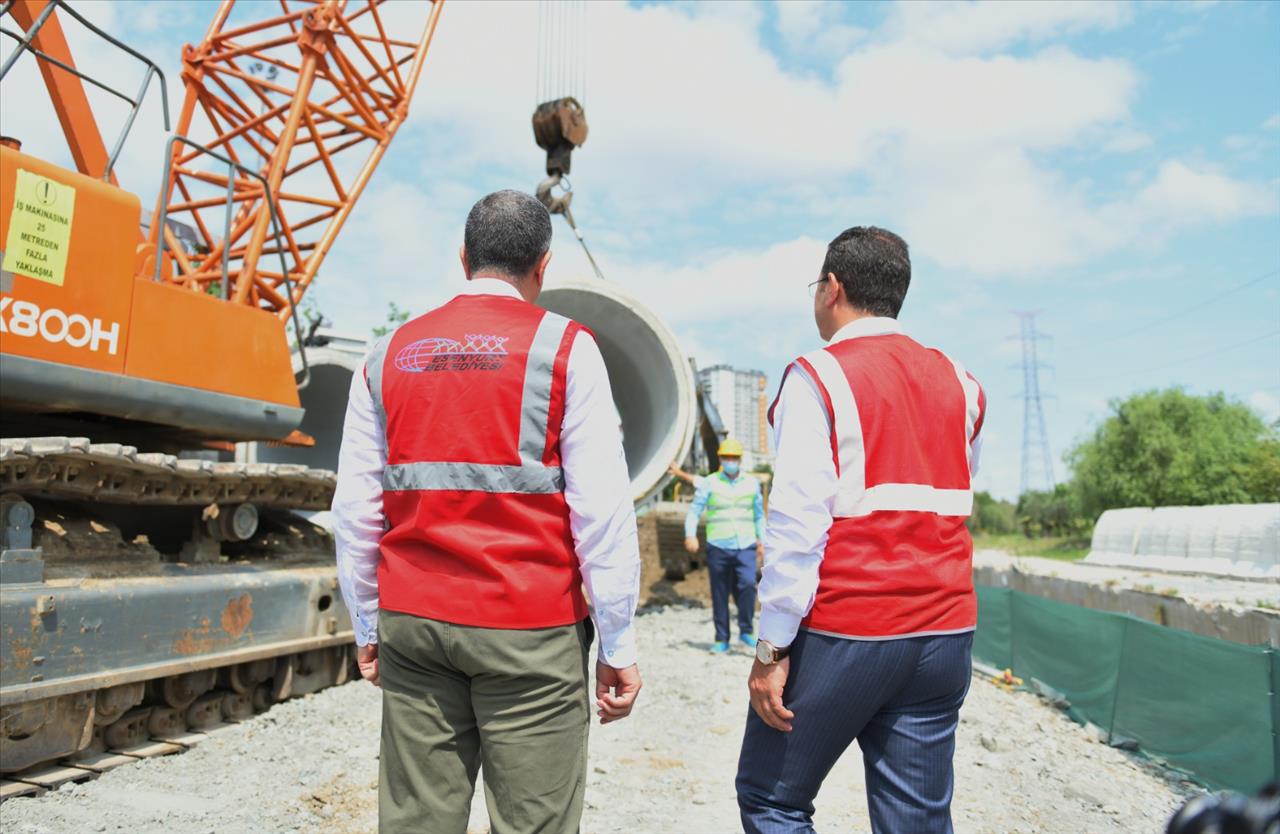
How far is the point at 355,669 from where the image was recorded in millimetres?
6859

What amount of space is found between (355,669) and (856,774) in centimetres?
388

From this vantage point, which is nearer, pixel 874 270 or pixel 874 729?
pixel 874 729

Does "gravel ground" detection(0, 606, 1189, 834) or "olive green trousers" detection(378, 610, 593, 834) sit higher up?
"olive green trousers" detection(378, 610, 593, 834)

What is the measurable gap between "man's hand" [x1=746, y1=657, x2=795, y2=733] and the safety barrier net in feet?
10.5

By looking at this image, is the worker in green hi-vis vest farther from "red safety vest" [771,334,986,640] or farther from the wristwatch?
the wristwatch

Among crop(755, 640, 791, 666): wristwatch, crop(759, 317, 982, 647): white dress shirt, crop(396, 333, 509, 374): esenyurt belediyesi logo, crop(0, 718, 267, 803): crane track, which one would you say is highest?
crop(396, 333, 509, 374): esenyurt belediyesi logo

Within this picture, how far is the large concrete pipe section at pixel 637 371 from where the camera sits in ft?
32.7

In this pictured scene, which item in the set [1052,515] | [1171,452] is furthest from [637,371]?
[1052,515]

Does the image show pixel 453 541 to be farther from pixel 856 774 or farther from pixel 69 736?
pixel 69 736

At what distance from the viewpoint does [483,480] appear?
1.98 metres

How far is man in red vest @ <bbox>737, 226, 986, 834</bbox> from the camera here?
208 centimetres

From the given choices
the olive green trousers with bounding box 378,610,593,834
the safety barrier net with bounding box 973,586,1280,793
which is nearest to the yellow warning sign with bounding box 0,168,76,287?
the olive green trousers with bounding box 378,610,593,834

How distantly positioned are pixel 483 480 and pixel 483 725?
0.49 m

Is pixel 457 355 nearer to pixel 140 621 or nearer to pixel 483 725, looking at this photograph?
pixel 483 725
